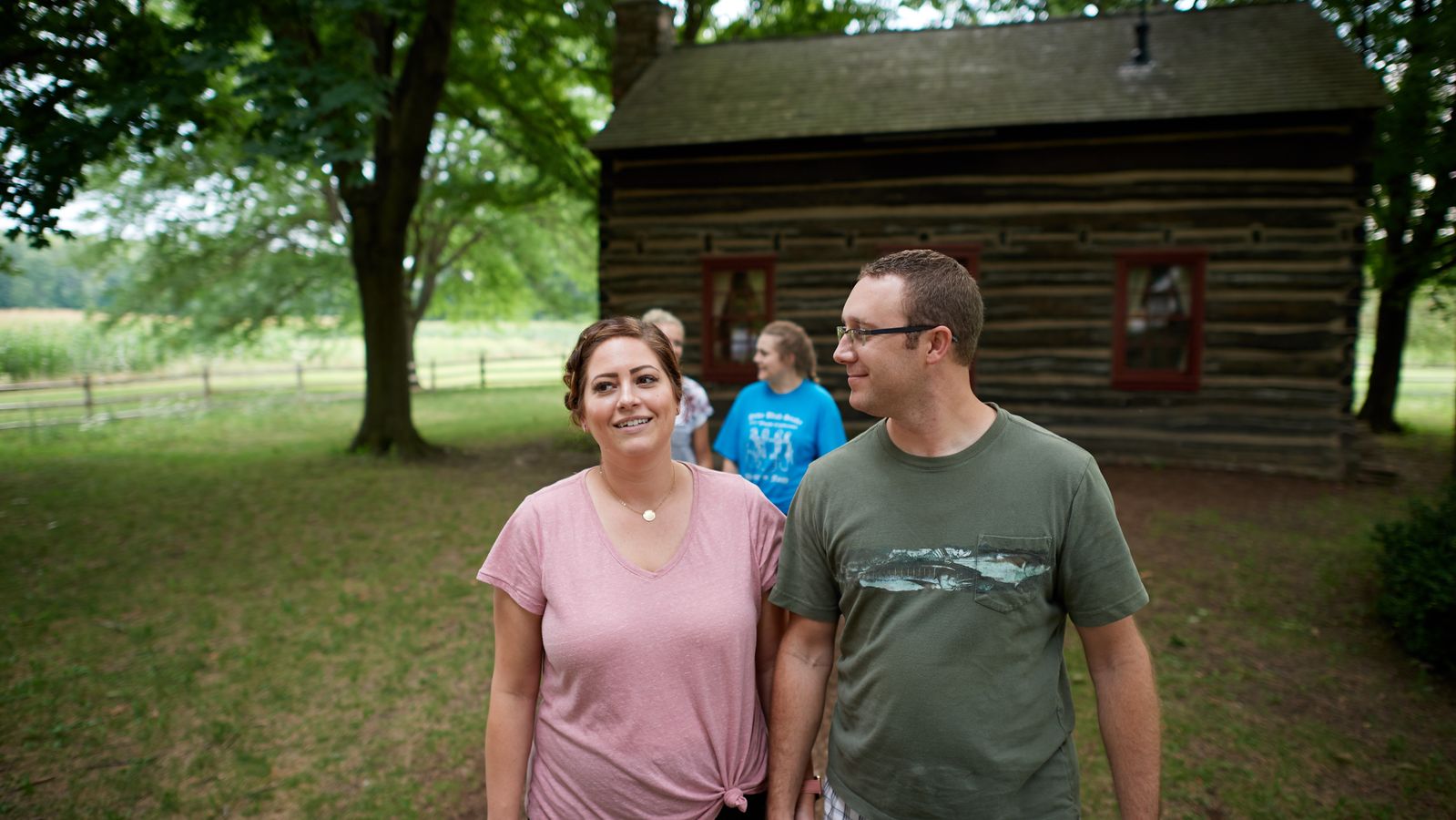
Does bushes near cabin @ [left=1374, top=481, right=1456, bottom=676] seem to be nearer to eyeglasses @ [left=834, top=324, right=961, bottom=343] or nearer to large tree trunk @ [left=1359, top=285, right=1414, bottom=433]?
eyeglasses @ [left=834, top=324, right=961, bottom=343]

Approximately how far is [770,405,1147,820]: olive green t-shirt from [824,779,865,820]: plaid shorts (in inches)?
2.4

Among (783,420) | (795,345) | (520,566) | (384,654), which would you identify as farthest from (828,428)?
(384,654)

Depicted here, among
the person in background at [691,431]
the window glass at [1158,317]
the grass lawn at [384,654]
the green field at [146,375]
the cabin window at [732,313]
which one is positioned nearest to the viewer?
the grass lawn at [384,654]

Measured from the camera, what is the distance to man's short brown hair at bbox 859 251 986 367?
1.89m

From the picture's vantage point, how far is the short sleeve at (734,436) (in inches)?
183

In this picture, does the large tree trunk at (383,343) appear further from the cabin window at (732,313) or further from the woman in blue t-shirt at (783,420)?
the woman in blue t-shirt at (783,420)

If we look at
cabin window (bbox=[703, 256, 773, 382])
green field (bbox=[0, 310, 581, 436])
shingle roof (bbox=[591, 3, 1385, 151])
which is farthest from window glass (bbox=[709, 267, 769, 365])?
green field (bbox=[0, 310, 581, 436])

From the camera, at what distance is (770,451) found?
4461mm

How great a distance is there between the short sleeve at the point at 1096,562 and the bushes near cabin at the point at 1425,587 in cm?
451

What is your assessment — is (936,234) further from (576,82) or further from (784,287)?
(576,82)

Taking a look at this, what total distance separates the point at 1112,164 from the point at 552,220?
2091 centimetres

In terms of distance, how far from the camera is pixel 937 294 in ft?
6.22

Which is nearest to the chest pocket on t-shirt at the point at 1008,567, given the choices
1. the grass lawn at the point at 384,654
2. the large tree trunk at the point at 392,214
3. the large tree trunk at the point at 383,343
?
the grass lawn at the point at 384,654

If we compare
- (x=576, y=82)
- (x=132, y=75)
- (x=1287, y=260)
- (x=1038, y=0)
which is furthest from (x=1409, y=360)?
(x=132, y=75)
